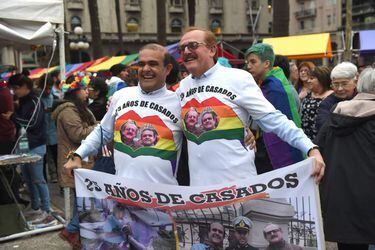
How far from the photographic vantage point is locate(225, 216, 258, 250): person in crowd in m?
2.55

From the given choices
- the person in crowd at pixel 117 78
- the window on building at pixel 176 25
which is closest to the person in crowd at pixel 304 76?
the person in crowd at pixel 117 78

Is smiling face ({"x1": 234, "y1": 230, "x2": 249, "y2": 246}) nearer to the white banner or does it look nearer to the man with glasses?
the white banner

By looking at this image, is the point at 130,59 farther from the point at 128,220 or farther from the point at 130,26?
the point at 130,26

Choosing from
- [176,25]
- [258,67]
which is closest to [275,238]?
[258,67]

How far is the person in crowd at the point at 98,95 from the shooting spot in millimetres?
5410

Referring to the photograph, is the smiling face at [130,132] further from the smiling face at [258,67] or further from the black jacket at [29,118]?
the black jacket at [29,118]

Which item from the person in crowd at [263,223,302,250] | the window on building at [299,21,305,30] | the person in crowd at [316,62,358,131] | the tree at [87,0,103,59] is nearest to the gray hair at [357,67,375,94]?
the person in crowd at [316,62,358,131]

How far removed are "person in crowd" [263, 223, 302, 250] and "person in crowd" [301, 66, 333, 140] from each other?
269 cm

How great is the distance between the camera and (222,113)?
8.69 ft

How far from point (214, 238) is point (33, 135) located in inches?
154

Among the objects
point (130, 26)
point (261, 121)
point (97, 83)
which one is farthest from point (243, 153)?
point (130, 26)

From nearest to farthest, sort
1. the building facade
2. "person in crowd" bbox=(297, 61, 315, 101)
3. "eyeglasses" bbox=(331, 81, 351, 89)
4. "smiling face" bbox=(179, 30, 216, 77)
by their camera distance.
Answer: "smiling face" bbox=(179, 30, 216, 77) < "eyeglasses" bbox=(331, 81, 351, 89) < "person in crowd" bbox=(297, 61, 315, 101) < the building facade

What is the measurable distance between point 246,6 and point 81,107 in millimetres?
60318

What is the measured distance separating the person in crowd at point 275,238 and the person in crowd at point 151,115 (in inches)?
27.5
